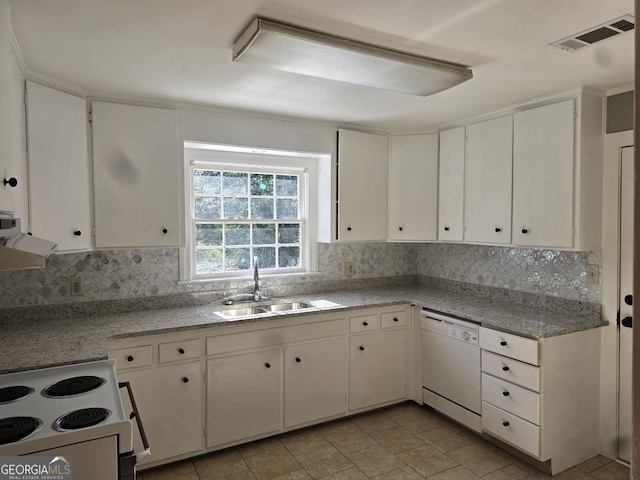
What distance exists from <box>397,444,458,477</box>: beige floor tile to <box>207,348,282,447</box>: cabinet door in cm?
91

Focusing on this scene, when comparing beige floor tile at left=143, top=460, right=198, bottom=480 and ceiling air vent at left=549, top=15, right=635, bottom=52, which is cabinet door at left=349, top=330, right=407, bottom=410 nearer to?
beige floor tile at left=143, top=460, right=198, bottom=480

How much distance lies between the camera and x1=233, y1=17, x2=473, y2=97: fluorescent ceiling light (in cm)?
178

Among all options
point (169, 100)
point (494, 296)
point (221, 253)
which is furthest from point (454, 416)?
point (169, 100)

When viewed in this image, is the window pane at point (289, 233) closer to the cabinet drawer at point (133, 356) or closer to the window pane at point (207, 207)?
the window pane at point (207, 207)

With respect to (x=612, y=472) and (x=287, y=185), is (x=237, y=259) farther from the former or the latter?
(x=612, y=472)

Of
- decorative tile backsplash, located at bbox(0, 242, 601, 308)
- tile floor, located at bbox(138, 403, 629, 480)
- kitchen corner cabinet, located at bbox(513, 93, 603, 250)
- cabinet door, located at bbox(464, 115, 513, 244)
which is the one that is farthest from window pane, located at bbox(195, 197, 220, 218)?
kitchen corner cabinet, located at bbox(513, 93, 603, 250)

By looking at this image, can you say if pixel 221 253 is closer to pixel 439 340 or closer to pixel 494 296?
pixel 439 340

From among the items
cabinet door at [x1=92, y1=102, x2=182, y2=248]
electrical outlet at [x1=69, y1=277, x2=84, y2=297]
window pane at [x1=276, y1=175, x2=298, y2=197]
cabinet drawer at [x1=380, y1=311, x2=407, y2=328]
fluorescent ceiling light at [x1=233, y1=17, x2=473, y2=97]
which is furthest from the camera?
window pane at [x1=276, y1=175, x2=298, y2=197]

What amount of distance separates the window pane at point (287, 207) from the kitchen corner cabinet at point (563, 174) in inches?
72.3

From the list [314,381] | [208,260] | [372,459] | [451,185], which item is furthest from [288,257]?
[372,459]

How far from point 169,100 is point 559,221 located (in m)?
2.63

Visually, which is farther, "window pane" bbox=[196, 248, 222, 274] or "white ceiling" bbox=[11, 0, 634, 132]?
"window pane" bbox=[196, 248, 222, 274]

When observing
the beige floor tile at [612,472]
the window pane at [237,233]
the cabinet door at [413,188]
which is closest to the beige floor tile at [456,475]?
the beige floor tile at [612,472]

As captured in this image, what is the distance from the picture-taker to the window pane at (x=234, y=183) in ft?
11.5
